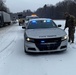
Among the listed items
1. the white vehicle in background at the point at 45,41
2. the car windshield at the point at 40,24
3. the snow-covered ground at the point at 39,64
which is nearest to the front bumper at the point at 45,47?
the white vehicle in background at the point at 45,41

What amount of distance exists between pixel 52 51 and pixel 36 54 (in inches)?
28.9

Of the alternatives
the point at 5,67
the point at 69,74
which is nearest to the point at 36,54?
the point at 5,67

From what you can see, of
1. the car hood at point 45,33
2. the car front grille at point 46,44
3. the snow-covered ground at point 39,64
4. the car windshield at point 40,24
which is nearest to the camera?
the snow-covered ground at point 39,64

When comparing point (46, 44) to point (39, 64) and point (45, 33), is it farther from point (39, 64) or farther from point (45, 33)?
point (39, 64)

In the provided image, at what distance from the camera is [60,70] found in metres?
6.77

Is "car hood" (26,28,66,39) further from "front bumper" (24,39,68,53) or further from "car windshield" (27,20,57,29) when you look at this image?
"car windshield" (27,20,57,29)

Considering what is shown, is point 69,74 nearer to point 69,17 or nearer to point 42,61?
point 42,61

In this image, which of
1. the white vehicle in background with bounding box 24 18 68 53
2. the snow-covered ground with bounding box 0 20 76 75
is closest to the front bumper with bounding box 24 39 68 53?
the white vehicle in background with bounding box 24 18 68 53

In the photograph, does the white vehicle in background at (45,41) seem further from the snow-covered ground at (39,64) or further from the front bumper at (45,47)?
the snow-covered ground at (39,64)

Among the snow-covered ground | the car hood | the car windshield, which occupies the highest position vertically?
the car windshield

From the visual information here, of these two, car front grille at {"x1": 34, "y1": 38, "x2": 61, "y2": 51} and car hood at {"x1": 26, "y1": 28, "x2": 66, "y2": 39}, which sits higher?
car hood at {"x1": 26, "y1": 28, "x2": 66, "y2": 39}

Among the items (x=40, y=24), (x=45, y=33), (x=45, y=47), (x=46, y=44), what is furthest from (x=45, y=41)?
(x=40, y=24)

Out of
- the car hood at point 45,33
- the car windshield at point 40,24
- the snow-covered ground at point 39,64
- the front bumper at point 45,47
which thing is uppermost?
the car windshield at point 40,24

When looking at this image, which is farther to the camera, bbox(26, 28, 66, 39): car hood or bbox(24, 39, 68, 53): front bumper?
bbox(26, 28, 66, 39): car hood
